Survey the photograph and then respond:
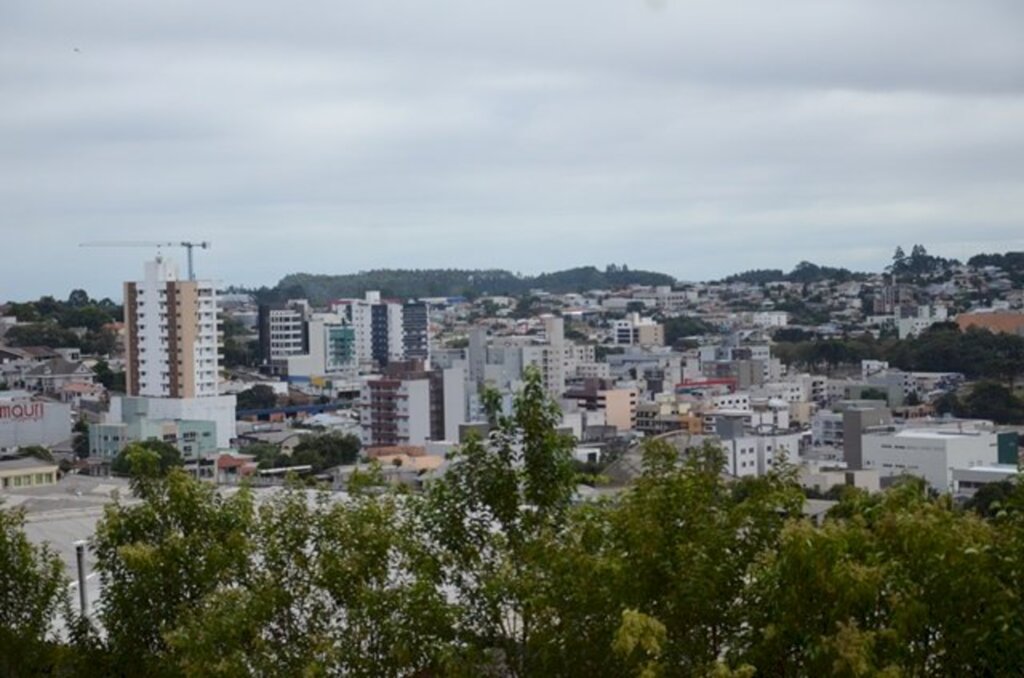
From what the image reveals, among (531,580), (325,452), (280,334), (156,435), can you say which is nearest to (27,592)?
(531,580)

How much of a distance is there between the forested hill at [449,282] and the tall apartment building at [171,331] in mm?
40515

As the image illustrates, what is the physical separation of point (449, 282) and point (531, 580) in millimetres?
79085

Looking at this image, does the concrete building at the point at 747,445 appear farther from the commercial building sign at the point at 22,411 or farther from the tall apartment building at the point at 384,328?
the tall apartment building at the point at 384,328

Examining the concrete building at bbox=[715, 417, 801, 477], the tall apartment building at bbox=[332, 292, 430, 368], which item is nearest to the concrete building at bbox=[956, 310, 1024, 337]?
the tall apartment building at bbox=[332, 292, 430, 368]

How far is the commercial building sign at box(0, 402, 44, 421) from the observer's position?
2481 centimetres

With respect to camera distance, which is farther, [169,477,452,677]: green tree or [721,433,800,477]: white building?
[721,433,800,477]: white building

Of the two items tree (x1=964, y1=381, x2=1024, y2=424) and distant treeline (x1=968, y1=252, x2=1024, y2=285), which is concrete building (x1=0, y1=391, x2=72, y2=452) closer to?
tree (x1=964, y1=381, x2=1024, y2=424)

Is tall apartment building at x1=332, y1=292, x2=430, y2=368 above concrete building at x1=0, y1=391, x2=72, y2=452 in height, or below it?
above

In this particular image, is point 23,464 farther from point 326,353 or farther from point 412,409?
point 326,353

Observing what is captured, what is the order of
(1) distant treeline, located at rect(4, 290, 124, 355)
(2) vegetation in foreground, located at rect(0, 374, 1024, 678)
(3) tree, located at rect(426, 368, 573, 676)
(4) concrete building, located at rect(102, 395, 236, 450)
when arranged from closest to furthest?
(2) vegetation in foreground, located at rect(0, 374, 1024, 678), (3) tree, located at rect(426, 368, 573, 676), (4) concrete building, located at rect(102, 395, 236, 450), (1) distant treeline, located at rect(4, 290, 124, 355)

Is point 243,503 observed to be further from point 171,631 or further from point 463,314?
point 463,314

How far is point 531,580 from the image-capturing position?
12.8 ft

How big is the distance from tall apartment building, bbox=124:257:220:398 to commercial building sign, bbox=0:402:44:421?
2264 mm

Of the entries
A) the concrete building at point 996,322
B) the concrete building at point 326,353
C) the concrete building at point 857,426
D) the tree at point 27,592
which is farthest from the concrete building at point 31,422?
the concrete building at point 996,322
